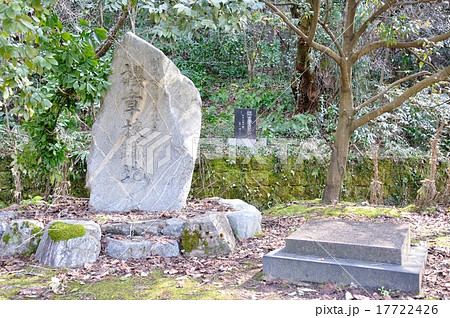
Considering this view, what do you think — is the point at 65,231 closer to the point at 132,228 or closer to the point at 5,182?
the point at 132,228

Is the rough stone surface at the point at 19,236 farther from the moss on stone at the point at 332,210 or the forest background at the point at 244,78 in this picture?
the moss on stone at the point at 332,210

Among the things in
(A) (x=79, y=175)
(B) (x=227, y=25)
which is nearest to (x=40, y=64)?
(B) (x=227, y=25)

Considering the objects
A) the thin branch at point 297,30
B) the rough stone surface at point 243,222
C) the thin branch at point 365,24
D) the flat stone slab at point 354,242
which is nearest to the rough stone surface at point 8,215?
the rough stone surface at point 243,222

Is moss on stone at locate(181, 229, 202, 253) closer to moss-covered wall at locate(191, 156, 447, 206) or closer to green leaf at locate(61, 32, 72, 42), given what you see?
green leaf at locate(61, 32, 72, 42)

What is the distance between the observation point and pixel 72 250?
378cm

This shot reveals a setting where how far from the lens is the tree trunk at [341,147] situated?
20.9 ft

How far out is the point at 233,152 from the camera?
8250 millimetres

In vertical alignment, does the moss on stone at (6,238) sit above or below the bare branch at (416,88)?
below

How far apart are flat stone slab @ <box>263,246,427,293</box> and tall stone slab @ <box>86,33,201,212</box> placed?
1927 mm

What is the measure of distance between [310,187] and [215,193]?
197 centimetres

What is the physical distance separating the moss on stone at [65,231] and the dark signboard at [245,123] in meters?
4.78

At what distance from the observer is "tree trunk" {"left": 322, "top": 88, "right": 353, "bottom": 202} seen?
6363 mm

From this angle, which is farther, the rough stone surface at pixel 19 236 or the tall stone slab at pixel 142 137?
the tall stone slab at pixel 142 137
